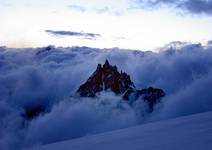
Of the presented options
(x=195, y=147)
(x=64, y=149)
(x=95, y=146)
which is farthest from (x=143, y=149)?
(x=64, y=149)

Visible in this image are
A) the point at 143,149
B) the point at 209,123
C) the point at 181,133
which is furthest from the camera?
the point at 209,123

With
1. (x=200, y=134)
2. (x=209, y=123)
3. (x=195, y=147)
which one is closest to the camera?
(x=195, y=147)

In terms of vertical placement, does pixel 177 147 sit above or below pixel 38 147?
above

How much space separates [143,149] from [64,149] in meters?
4.31

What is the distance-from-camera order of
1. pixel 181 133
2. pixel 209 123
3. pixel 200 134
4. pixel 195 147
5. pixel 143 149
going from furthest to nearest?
pixel 209 123 → pixel 181 133 → pixel 200 134 → pixel 143 149 → pixel 195 147

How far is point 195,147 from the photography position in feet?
37.4

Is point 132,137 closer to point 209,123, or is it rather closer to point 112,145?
point 112,145

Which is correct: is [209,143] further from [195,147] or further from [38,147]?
[38,147]

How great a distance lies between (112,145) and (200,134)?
3386 mm

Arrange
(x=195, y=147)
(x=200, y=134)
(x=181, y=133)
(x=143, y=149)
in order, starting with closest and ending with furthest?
(x=195, y=147) → (x=143, y=149) → (x=200, y=134) → (x=181, y=133)

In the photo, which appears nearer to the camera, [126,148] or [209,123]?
[126,148]

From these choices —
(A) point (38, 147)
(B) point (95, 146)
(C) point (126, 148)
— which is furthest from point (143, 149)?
(A) point (38, 147)

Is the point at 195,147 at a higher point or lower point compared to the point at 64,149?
higher

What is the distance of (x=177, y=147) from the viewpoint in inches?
476
